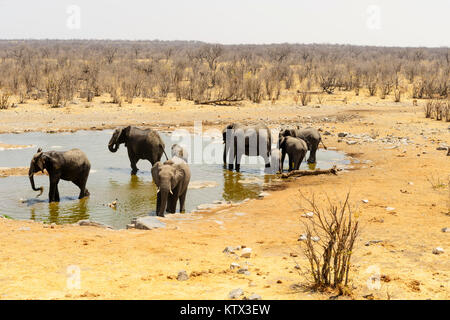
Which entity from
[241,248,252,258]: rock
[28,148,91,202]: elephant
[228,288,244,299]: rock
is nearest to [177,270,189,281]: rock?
[228,288,244,299]: rock

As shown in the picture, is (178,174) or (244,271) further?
(178,174)

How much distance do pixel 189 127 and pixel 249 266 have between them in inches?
642

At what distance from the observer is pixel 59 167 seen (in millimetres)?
10617

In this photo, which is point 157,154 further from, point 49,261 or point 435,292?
point 435,292

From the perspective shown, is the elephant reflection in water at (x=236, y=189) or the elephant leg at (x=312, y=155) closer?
the elephant reflection in water at (x=236, y=189)

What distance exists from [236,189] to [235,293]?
6.97 meters

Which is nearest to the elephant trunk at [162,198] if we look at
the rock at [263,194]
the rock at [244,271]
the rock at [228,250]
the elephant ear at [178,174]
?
the elephant ear at [178,174]

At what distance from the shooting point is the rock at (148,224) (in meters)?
8.24

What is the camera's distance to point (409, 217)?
343 inches

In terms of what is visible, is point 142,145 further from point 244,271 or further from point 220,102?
point 220,102

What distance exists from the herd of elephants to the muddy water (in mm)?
395

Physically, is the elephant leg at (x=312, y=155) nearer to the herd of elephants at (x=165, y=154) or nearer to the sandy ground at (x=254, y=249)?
the herd of elephants at (x=165, y=154)

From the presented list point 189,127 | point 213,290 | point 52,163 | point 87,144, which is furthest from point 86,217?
point 189,127

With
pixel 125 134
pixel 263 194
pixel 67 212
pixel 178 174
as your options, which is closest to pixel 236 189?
pixel 263 194
